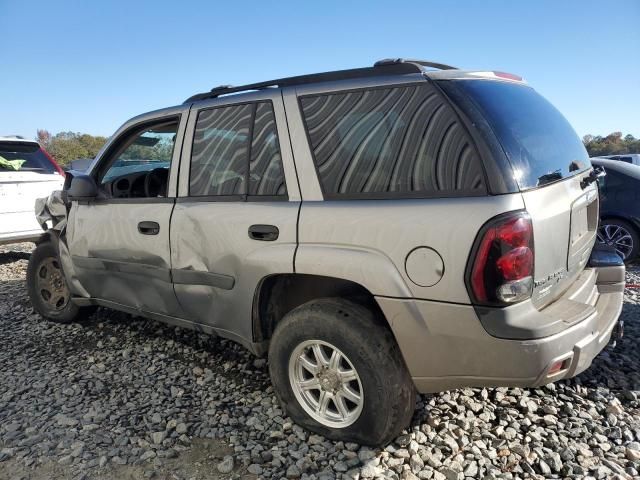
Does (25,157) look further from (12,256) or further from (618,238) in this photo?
(618,238)

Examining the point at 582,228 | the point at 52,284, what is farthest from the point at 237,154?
the point at 52,284

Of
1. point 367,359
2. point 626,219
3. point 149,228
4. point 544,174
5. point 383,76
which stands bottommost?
point 367,359

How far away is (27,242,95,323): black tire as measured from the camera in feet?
14.0

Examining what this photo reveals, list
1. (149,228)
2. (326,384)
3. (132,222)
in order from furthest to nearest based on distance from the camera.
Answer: (132,222) < (149,228) < (326,384)

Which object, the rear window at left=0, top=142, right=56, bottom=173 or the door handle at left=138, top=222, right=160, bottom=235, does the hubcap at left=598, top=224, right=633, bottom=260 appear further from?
the rear window at left=0, top=142, right=56, bottom=173

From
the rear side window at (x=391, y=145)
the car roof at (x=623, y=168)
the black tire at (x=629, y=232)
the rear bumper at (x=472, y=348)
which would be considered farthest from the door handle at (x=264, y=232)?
the car roof at (x=623, y=168)

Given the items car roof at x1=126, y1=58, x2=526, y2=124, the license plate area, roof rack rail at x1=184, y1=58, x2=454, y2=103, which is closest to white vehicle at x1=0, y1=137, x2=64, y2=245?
roof rack rail at x1=184, y1=58, x2=454, y2=103

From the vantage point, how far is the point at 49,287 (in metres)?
4.45

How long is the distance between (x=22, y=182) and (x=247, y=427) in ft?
17.8

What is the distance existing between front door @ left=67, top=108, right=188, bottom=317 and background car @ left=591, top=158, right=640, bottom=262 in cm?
535

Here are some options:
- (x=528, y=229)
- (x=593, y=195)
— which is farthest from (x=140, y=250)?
(x=593, y=195)

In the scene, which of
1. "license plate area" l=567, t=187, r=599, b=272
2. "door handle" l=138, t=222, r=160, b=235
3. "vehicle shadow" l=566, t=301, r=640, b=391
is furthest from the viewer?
"door handle" l=138, t=222, r=160, b=235

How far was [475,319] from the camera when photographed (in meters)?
1.92

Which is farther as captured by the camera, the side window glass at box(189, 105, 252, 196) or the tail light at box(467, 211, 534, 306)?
the side window glass at box(189, 105, 252, 196)
